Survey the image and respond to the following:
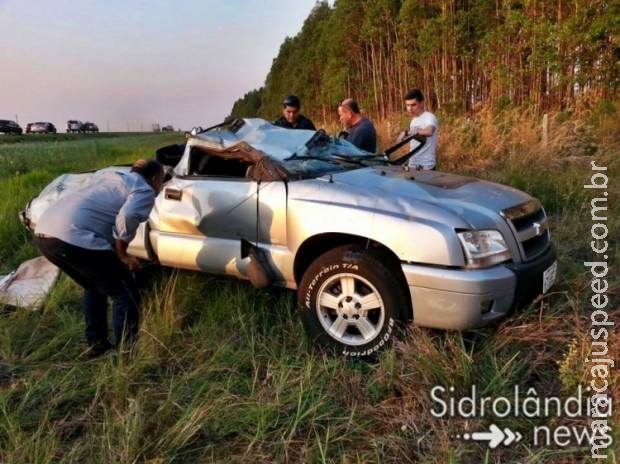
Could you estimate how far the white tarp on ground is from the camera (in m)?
4.18

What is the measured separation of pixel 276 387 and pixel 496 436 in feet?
3.72

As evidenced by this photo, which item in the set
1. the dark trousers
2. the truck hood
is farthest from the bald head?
the truck hood

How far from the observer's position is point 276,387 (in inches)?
109

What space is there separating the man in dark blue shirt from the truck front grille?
2.56 meters

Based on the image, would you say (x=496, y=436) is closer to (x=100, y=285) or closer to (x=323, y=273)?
(x=323, y=273)

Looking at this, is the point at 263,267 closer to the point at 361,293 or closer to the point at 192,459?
the point at 361,293

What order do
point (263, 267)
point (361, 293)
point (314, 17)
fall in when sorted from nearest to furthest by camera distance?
point (361, 293)
point (263, 267)
point (314, 17)

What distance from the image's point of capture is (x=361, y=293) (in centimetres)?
305

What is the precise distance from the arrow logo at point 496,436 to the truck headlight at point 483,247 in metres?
0.85

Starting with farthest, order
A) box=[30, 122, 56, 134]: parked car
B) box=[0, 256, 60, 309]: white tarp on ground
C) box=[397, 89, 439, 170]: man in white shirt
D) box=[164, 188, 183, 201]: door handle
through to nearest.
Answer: box=[30, 122, 56, 134]: parked car
box=[397, 89, 439, 170]: man in white shirt
box=[0, 256, 60, 309]: white tarp on ground
box=[164, 188, 183, 201]: door handle

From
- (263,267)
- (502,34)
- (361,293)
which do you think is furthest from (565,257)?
(502,34)

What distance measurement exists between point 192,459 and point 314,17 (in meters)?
35.5

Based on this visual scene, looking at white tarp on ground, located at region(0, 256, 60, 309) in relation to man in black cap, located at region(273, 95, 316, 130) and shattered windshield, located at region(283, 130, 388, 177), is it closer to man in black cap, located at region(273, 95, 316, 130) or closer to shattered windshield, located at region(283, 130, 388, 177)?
shattered windshield, located at region(283, 130, 388, 177)

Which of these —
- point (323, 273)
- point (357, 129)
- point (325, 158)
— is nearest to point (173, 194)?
point (325, 158)
